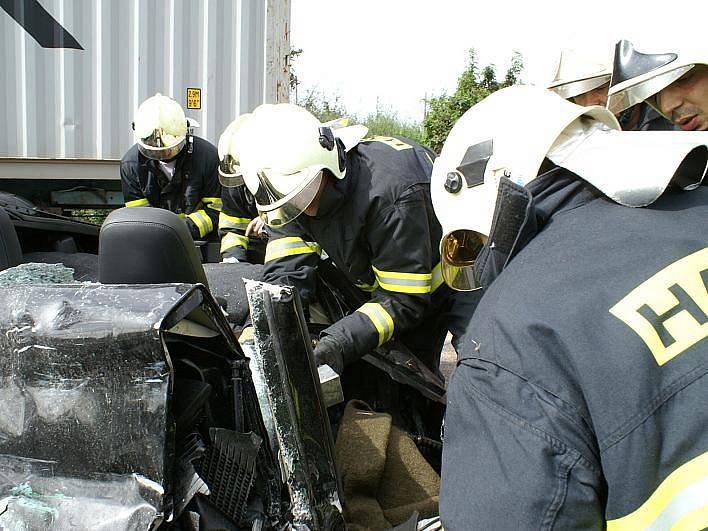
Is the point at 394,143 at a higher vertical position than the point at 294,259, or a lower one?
higher

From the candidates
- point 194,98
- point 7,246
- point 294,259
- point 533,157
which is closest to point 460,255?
point 533,157

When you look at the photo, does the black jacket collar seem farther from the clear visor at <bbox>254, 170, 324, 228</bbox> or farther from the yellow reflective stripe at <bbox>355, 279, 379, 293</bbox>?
the yellow reflective stripe at <bbox>355, 279, 379, 293</bbox>

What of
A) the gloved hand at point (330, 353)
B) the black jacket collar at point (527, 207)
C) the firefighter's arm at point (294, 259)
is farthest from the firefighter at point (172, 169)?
Result: the black jacket collar at point (527, 207)

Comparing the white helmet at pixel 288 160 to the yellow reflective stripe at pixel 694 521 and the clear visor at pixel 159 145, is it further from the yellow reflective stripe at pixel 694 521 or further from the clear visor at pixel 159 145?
the clear visor at pixel 159 145

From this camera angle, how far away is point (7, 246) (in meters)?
2.02

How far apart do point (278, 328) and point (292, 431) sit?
0.78 ft

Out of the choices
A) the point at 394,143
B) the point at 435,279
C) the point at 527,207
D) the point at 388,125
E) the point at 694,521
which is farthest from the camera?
the point at 388,125

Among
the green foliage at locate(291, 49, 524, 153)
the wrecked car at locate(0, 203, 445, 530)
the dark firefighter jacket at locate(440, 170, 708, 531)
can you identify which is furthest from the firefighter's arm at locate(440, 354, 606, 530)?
the green foliage at locate(291, 49, 524, 153)

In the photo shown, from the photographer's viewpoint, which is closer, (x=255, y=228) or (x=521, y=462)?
(x=521, y=462)

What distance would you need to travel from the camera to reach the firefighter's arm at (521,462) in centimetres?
87

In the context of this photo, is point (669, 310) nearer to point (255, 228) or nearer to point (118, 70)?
point (255, 228)

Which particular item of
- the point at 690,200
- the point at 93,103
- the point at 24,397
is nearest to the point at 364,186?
the point at 24,397

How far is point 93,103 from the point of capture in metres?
5.21

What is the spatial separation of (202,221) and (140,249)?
313cm
